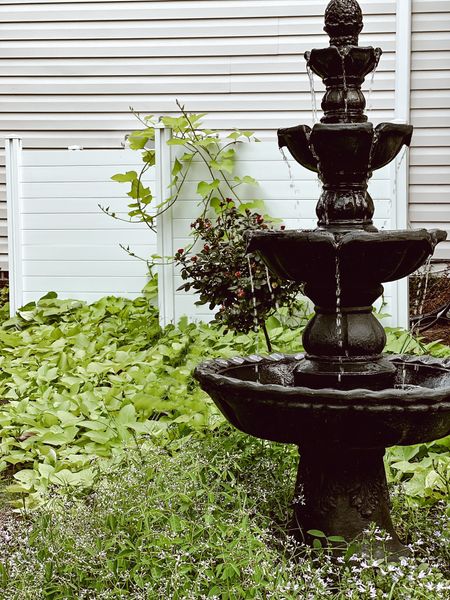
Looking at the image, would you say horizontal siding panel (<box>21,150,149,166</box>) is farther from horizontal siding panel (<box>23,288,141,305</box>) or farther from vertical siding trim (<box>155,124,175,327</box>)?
horizontal siding panel (<box>23,288,141,305</box>)

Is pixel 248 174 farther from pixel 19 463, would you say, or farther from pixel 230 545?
pixel 230 545

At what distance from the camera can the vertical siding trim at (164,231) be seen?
662 cm

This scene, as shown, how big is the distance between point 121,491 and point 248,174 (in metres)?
3.76

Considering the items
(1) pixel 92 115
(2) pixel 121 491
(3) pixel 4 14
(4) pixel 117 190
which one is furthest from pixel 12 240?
(2) pixel 121 491

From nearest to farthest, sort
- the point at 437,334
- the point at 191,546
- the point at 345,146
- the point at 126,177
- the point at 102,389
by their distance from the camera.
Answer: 1. the point at 191,546
2. the point at 345,146
3. the point at 102,389
4. the point at 126,177
5. the point at 437,334

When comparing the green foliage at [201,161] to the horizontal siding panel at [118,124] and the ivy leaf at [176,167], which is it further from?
the horizontal siding panel at [118,124]

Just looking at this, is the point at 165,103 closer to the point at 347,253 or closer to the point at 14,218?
the point at 14,218

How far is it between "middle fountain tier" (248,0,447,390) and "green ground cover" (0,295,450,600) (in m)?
0.54

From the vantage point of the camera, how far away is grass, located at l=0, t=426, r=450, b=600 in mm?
2680

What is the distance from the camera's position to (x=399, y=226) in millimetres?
6348

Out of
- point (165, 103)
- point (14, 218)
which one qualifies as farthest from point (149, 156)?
point (165, 103)

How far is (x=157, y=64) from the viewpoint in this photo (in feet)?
26.6

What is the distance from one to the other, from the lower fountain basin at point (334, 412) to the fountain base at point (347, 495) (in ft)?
0.46

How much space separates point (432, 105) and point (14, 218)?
3.46 m
